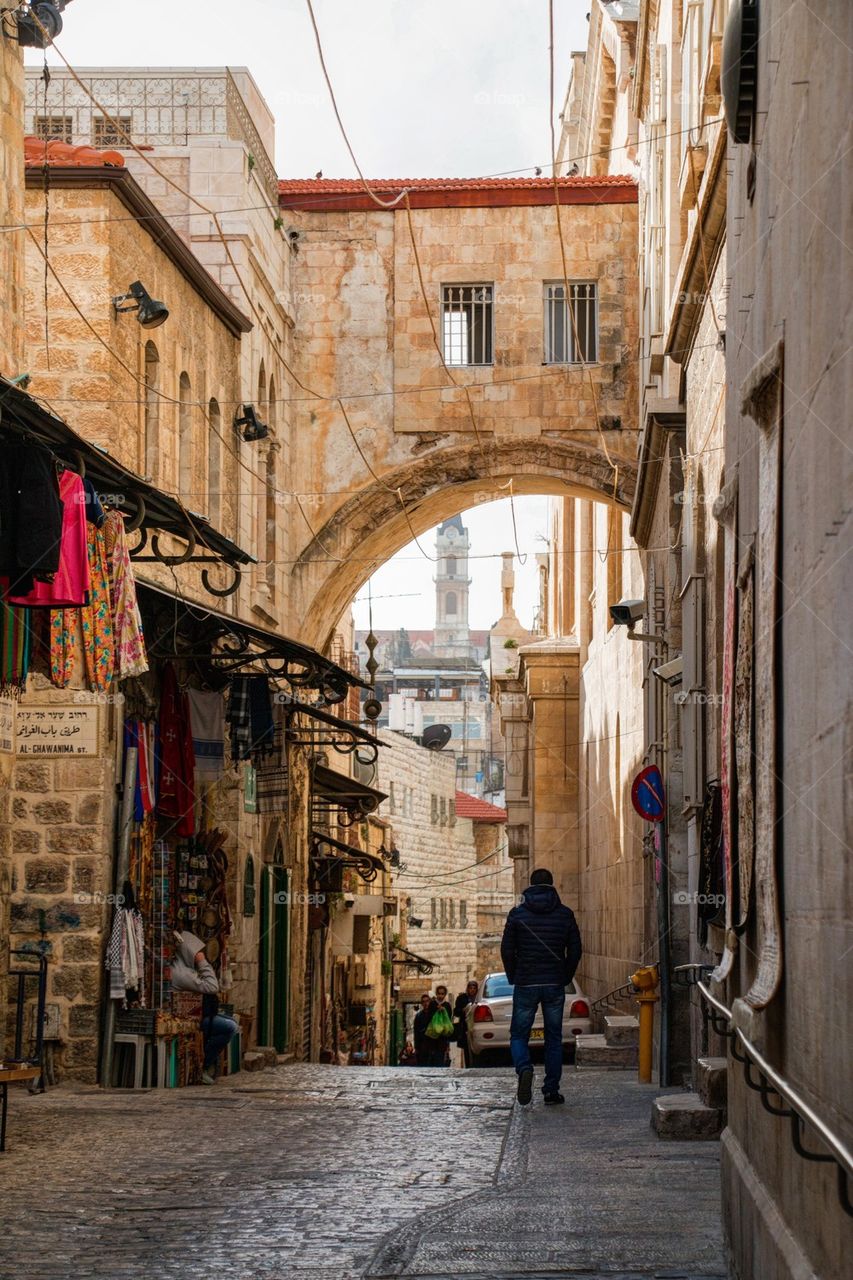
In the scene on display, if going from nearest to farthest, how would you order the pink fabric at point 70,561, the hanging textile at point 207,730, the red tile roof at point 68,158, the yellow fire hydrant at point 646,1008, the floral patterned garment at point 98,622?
the pink fabric at point 70,561 < the floral patterned garment at point 98,622 < the yellow fire hydrant at point 646,1008 < the red tile roof at point 68,158 < the hanging textile at point 207,730

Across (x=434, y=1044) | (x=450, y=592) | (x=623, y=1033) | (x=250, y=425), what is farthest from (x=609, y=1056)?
(x=450, y=592)

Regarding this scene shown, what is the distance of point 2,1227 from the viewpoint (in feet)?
24.2

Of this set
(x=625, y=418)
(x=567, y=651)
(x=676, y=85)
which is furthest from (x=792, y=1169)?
(x=567, y=651)

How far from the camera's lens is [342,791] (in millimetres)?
28016

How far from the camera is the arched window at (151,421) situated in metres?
17.5

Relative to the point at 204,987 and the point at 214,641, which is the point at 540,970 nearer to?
the point at 204,987

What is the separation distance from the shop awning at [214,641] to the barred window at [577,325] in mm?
9015

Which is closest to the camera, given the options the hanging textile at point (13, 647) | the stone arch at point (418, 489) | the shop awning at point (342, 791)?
the hanging textile at point (13, 647)

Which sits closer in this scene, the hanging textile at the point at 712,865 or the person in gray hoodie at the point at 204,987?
the hanging textile at the point at 712,865

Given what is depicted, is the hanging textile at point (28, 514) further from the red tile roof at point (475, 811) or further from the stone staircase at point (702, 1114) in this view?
the red tile roof at point (475, 811)

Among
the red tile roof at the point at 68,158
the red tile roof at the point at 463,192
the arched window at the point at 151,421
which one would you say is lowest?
the arched window at the point at 151,421

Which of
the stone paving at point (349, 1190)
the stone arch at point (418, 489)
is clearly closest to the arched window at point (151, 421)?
the stone paving at point (349, 1190)

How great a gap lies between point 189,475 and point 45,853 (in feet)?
18.9

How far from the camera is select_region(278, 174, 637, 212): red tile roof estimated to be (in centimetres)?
2622
